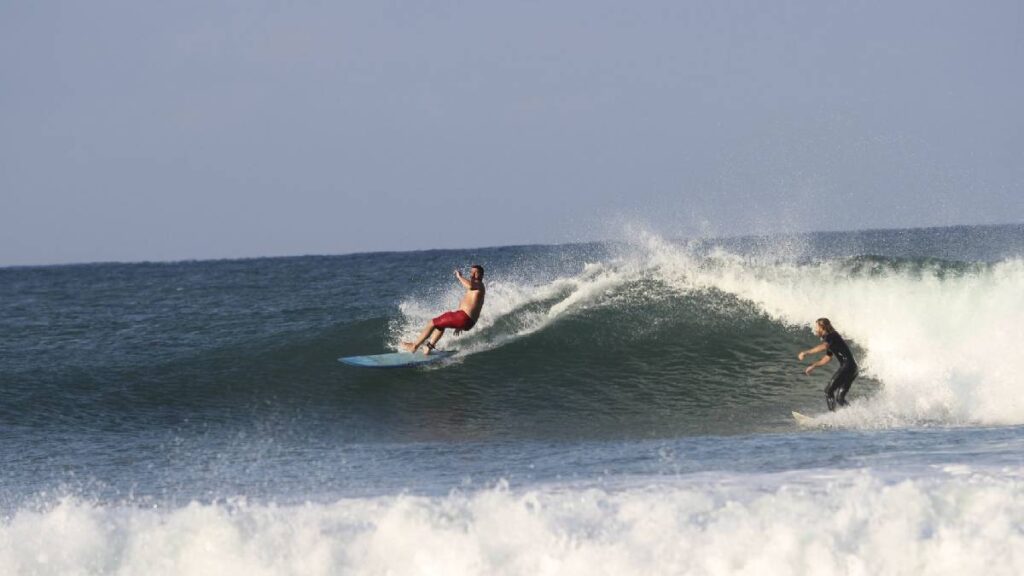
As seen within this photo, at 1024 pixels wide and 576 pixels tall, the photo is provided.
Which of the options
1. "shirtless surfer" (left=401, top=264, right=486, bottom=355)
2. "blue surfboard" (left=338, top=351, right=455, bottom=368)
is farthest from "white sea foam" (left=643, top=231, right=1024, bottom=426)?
"blue surfboard" (left=338, top=351, right=455, bottom=368)

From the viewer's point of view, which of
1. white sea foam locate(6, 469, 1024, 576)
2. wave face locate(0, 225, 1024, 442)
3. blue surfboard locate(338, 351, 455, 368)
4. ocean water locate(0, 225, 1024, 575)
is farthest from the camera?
blue surfboard locate(338, 351, 455, 368)

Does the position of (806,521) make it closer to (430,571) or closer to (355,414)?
(430,571)

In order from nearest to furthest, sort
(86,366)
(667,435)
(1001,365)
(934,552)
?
(934,552), (667,435), (1001,365), (86,366)

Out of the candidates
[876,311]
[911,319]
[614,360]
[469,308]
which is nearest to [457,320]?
[469,308]

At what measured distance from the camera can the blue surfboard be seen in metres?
15.4

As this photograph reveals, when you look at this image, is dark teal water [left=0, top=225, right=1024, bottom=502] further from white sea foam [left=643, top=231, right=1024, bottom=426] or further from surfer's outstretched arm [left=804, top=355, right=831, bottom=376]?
surfer's outstretched arm [left=804, top=355, right=831, bottom=376]

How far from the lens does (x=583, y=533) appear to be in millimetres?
6906

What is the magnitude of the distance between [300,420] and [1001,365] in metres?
8.61

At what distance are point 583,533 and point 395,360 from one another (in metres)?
8.82

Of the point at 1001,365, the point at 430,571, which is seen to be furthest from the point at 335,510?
the point at 1001,365

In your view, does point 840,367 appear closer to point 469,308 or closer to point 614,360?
point 614,360

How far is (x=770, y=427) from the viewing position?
11.6 metres

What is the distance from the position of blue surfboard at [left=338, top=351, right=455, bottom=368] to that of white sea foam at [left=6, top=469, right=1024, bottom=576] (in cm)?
753

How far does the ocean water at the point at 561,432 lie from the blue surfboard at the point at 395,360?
0.88 feet
